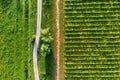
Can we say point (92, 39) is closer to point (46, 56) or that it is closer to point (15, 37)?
point (46, 56)

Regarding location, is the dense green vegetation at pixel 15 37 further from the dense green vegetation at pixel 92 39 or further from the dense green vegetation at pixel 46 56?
the dense green vegetation at pixel 92 39

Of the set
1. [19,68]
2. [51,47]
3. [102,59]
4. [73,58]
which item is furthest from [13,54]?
[102,59]

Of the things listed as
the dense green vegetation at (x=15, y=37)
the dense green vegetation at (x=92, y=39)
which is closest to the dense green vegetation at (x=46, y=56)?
the dense green vegetation at (x=15, y=37)

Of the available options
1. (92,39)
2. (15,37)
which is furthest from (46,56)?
(92,39)

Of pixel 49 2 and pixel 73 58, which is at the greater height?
pixel 49 2

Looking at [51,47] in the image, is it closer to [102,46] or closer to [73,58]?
[73,58]

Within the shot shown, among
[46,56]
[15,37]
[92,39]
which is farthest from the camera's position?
[15,37]

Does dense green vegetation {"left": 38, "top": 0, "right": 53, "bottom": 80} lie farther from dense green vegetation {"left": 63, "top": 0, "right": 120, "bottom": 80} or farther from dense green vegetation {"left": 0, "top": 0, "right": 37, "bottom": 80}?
dense green vegetation {"left": 63, "top": 0, "right": 120, "bottom": 80}
